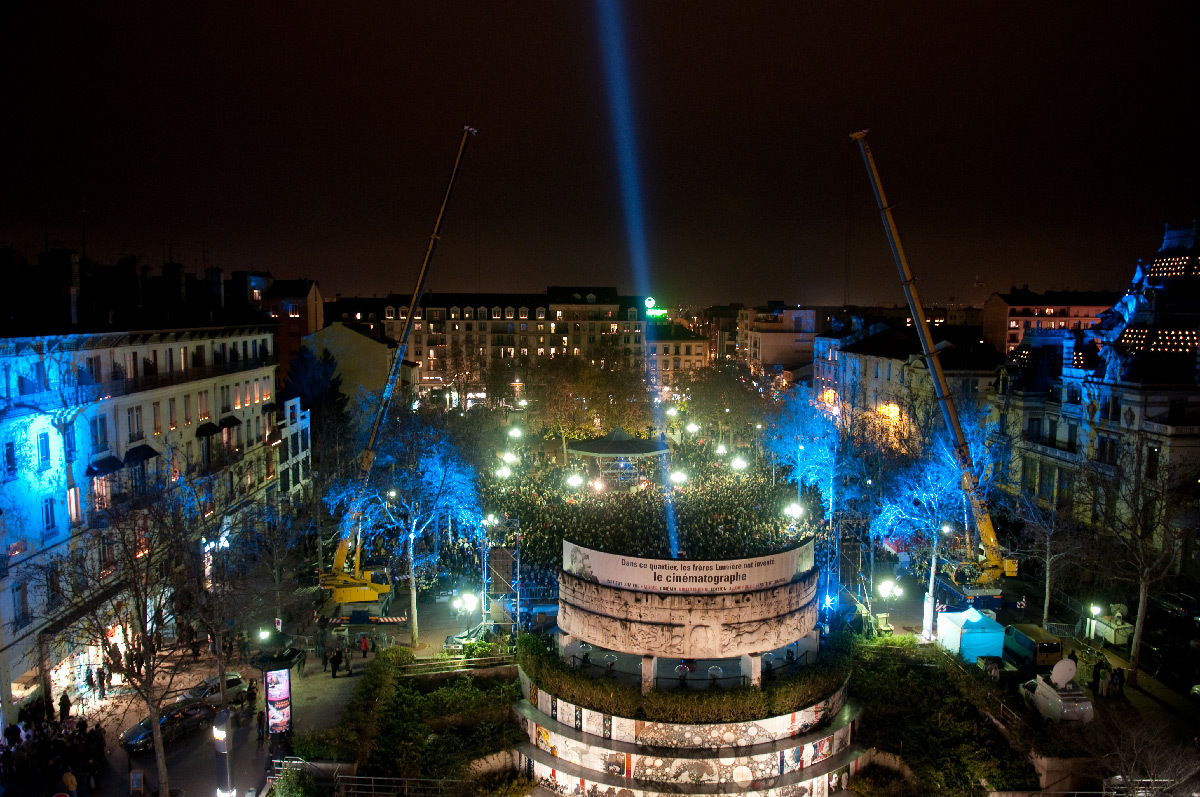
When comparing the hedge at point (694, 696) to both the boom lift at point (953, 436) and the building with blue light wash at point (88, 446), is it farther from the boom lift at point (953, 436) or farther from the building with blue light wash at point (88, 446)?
the building with blue light wash at point (88, 446)

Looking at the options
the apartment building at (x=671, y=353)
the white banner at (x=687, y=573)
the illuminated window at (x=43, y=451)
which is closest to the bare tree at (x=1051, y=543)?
the white banner at (x=687, y=573)

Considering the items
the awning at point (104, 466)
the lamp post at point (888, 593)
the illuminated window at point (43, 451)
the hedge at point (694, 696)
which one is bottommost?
the lamp post at point (888, 593)

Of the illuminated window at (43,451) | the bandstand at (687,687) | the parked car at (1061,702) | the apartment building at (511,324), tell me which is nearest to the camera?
the bandstand at (687,687)

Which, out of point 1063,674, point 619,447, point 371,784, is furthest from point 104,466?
point 1063,674

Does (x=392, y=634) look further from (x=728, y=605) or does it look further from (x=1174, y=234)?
(x=1174, y=234)

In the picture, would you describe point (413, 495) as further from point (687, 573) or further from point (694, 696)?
point (694, 696)

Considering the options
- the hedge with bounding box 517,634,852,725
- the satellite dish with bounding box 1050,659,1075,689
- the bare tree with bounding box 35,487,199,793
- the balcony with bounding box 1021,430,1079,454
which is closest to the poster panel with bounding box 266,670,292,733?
the bare tree with bounding box 35,487,199,793
